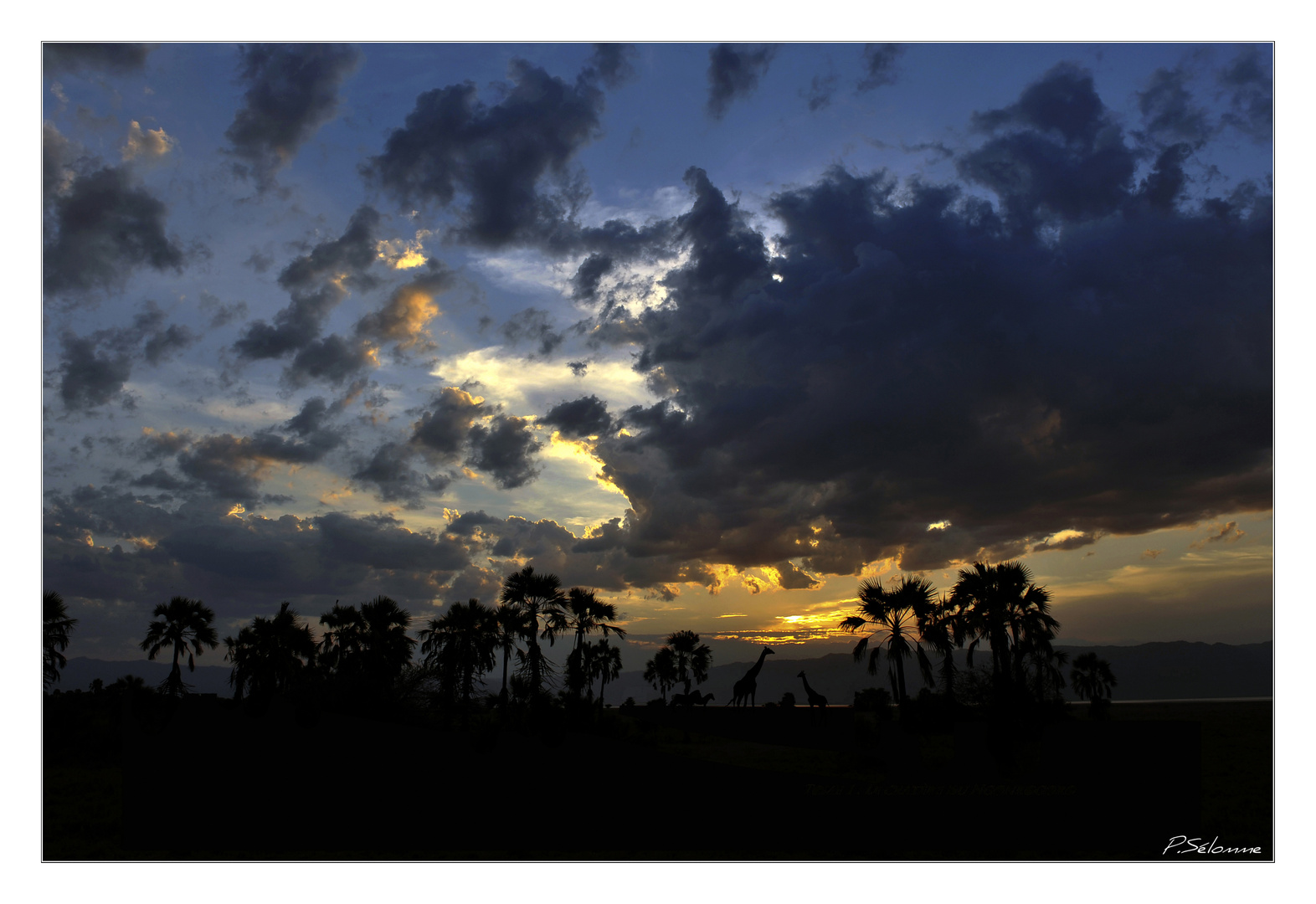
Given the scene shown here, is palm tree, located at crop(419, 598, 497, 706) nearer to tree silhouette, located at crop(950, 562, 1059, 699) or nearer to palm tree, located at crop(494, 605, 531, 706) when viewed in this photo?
palm tree, located at crop(494, 605, 531, 706)

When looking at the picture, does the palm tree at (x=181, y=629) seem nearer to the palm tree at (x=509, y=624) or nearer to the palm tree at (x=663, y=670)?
the palm tree at (x=509, y=624)

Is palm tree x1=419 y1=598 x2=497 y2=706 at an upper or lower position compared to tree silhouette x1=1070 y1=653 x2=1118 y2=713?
upper

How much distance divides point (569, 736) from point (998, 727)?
9815mm

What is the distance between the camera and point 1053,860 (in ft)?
44.8

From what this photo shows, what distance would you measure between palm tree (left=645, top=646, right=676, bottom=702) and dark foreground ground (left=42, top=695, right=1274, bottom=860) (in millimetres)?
61755

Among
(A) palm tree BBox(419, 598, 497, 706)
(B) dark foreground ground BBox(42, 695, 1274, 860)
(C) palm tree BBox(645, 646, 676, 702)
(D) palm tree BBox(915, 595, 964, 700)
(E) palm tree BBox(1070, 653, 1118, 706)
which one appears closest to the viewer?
(B) dark foreground ground BBox(42, 695, 1274, 860)

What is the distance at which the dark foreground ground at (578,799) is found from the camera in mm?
13430

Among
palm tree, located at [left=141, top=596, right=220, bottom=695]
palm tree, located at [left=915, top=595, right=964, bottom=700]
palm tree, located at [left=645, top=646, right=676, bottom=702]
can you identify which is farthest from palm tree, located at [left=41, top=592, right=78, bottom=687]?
palm tree, located at [left=645, top=646, right=676, bottom=702]

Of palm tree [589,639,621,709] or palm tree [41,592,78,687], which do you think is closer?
palm tree [41,592,78,687]

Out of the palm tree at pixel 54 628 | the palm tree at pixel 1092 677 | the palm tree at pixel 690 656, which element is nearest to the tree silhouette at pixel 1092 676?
the palm tree at pixel 1092 677

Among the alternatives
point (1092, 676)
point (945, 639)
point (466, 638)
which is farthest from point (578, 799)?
point (1092, 676)

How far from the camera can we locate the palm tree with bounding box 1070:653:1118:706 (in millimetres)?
54938

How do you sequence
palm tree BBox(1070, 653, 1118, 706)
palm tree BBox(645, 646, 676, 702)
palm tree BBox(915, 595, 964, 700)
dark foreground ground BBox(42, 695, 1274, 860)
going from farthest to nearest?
palm tree BBox(645, 646, 676, 702)
palm tree BBox(1070, 653, 1118, 706)
palm tree BBox(915, 595, 964, 700)
dark foreground ground BBox(42, 695, 1274, 860)

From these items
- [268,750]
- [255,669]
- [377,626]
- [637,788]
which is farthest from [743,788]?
[377,626]
